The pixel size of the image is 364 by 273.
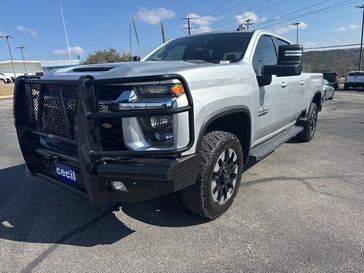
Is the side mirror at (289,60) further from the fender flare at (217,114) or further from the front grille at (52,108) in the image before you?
the front grille at (52,108)

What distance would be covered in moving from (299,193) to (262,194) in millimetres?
456

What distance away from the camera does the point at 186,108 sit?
280 centimetres

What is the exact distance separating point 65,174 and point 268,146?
264 cm

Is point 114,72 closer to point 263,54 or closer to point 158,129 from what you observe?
point 158,129

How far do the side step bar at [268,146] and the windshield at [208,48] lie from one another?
1134 millimetres

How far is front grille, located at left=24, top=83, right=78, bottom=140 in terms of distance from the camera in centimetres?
316

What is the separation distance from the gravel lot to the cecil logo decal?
533mm

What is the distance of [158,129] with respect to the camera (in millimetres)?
2918

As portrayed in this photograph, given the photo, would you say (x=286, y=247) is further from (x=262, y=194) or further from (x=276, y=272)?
(x=262, y=194)

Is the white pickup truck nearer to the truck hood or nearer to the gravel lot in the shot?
the truck hood

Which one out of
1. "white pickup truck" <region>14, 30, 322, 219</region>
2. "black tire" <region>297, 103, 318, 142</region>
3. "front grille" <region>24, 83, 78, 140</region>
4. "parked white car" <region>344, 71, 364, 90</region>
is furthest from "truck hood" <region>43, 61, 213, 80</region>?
"parked white car" <region>344, 71, 364, 90</region>

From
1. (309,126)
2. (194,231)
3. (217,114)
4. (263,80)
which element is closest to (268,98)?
(263,80)

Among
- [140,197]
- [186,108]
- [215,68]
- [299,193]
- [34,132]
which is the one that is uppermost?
[215,68]

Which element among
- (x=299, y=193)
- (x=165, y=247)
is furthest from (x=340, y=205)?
(x=165, y=247)
